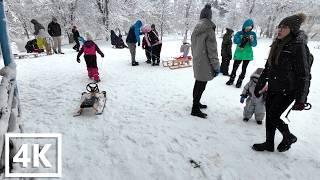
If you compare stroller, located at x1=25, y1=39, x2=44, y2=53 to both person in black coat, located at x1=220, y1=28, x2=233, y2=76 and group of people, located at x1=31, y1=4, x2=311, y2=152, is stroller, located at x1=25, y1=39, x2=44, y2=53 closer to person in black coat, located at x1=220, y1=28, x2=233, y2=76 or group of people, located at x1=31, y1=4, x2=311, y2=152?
group of people, located at x1=31, y1=4, x2=311, y2=152

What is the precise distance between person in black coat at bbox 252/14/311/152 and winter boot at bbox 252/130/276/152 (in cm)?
25

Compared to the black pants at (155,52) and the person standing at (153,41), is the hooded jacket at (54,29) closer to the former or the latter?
the person standing at (153,41)

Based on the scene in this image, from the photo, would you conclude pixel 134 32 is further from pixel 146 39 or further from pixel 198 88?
pixel 198 88

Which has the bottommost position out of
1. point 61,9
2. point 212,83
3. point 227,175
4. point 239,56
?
point 227,175

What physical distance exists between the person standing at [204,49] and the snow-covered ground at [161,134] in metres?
0.99

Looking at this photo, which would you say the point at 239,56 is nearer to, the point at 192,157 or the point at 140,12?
the point at 192,157

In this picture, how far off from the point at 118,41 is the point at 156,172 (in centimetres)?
1544

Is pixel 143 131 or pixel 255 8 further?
pixel 255 8

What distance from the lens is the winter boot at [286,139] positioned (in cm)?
394

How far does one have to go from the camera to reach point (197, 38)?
4.83m

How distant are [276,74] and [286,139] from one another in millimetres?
1113

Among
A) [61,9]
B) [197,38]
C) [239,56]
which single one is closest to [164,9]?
[61,9]

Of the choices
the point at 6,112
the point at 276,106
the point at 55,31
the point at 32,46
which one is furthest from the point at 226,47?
the point at 32,46

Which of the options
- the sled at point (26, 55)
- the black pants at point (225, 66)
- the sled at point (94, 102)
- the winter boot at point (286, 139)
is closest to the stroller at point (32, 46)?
the sled at point (26, 55)
